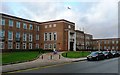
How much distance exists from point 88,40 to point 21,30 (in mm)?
58125

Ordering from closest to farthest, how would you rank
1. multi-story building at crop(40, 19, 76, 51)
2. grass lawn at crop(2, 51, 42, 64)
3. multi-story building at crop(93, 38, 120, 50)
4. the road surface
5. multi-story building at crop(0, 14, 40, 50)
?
the road surface, grass lawn at crop(2, 51, 42, 64), multi-story building at crop(0, 14, 40, 50), multi-story building at crop(40, 19, 76, 51), multi-story building at crop(93, 38, 120, 50)

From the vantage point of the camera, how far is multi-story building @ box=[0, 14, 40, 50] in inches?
2391

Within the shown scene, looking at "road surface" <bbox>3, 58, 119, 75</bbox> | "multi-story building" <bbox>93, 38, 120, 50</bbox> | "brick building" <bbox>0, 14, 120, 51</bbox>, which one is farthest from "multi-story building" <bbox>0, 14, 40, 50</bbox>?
"multi-story building" <bbox>93, 38, 120, 50</bbox>

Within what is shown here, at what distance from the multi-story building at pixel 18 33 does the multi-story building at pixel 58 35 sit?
273 centimetres

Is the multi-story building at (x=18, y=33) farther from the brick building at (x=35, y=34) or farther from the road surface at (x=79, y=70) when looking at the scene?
the road surface at (x=79, y=70)

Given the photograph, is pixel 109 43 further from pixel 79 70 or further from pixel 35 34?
pixel 79 70

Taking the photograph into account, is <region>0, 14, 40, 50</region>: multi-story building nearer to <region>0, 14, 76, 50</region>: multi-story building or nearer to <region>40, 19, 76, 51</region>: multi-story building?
<region>0, 14, 76, 50</region>: multi-story building

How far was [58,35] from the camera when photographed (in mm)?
74688

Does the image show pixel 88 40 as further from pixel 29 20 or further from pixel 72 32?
pixel 29 20

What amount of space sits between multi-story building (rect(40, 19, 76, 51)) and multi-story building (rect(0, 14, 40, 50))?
273 centimetres

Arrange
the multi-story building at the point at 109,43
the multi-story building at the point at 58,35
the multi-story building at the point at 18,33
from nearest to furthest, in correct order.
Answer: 1. the multi-story building at the point at 18,33
2. the multi-story building at the point at 58,35
3. the multi-story building at the point at 109,43

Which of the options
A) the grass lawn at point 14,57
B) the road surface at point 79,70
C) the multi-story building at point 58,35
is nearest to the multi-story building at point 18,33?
the multi-story building at point 58,35

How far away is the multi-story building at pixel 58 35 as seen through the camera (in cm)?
7400

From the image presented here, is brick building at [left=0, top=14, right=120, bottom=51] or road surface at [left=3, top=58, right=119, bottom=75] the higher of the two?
brick building at [left=0, top=14, right=120, bottom=51]
